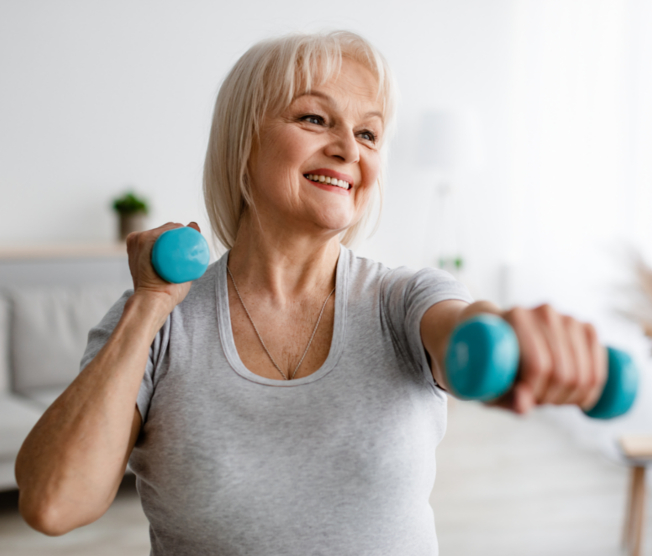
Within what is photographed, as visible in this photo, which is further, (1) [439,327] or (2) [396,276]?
(2) [396,276]

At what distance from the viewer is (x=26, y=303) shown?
2.93m

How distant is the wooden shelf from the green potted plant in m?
0.11

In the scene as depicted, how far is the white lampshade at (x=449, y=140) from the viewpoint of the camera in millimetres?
3895

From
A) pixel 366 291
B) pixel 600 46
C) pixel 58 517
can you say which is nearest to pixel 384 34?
pixel 600 46

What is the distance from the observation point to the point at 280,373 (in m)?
0.93

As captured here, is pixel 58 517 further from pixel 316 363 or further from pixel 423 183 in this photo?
pixel 423 183

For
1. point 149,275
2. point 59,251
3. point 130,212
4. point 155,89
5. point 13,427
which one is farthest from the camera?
point 155,89

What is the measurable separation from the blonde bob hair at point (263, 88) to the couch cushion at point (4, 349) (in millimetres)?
2258

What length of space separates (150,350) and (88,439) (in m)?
0.16

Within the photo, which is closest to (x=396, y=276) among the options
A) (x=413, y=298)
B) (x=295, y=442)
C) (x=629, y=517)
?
(x=413, y=298)

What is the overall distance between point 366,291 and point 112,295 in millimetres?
2444

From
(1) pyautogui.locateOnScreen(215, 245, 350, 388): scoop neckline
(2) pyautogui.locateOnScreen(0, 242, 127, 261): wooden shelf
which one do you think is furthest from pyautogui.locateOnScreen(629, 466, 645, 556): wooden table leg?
(2) pyautogui.locateOnScreen(0, 242, 127, 261): wooden shelf

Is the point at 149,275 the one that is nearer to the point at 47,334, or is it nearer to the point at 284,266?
the point at 284,266

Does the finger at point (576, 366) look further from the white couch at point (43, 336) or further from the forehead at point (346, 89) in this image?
the white couch at point (43, 336)
